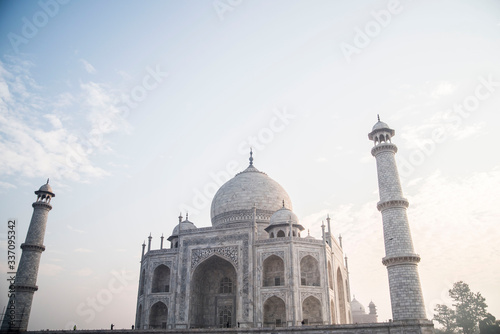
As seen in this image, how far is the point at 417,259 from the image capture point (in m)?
17.5

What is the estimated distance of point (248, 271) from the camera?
23.0 metres

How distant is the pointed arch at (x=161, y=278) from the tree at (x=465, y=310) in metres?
26.8

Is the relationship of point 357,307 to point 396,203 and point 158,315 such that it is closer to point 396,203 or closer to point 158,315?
point 158,315

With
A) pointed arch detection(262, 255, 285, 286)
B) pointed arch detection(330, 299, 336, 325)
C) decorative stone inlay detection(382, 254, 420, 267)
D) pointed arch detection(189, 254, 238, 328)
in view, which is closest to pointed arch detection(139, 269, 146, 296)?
pointed arch detection(189, 254, 238, 328)

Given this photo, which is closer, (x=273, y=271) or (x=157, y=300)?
(x=273, y=271)

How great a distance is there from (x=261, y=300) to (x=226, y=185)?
1154 centimetres

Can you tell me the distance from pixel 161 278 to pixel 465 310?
90.2 feet

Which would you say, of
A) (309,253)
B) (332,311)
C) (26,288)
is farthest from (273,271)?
(26,288)

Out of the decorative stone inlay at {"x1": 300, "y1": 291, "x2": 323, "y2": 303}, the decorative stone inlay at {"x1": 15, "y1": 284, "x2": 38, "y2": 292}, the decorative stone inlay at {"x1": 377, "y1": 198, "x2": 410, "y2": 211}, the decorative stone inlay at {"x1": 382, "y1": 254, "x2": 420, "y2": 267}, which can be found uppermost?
the decorative stone inlay at {"x1": 377, "y1": 198, "x2": 410, "y2": 211}

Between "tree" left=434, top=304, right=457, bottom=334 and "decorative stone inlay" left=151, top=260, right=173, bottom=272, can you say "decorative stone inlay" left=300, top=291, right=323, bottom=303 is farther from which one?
"tree" left=434, top=304, right=457, bottom=334

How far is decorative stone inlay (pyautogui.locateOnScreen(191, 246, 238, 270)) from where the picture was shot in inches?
941

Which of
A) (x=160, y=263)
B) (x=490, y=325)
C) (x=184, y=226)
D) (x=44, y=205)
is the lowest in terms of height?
(x=490, y=325)

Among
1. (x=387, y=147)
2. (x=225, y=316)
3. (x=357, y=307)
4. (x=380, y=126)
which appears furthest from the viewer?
(x=357, y=307)

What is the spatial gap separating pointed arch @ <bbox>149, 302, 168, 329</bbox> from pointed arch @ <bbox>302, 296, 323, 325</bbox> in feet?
28.5
